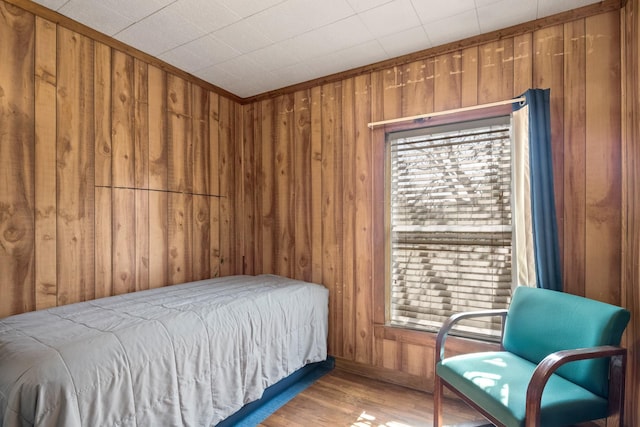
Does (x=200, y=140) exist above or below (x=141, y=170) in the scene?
above

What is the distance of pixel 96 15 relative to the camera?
206 centimetres

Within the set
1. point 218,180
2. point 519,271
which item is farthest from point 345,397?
point 218,180

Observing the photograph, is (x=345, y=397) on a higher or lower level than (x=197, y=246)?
lower

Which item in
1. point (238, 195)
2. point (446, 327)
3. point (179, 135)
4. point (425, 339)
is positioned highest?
point (179, 135)

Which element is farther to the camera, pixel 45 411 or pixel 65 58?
pixel 65 58

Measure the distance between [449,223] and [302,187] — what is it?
1.35 m

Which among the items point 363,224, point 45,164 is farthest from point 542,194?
point 45,164

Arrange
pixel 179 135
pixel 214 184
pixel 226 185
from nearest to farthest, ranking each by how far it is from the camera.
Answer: pixel 179 135, pixel 214 184, pixel 226 185

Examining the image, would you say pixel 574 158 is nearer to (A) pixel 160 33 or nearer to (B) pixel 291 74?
A: (B) pixel 291 74

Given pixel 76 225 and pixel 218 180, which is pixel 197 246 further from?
pixel 76 225

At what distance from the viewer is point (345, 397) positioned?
241 centimetres

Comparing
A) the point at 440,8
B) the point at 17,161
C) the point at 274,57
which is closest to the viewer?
the point at 17,161

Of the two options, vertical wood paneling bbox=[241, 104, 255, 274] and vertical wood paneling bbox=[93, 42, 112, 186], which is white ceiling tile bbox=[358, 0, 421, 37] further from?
vertical wood paneling bbox=[93, 42, 112, 186]

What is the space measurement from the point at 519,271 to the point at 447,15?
1.71 metres
